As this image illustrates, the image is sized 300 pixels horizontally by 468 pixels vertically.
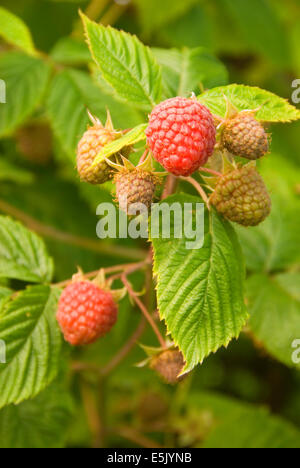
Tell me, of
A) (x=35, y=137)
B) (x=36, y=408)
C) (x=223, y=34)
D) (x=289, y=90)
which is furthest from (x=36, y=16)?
(x=36, y=408)

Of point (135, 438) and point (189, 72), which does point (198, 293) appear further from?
point (135, 438)

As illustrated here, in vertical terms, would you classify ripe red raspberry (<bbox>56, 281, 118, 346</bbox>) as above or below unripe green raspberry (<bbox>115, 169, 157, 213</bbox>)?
below

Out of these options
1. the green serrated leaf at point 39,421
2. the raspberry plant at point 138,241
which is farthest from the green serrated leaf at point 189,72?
the green serrated leaf at point 39,421

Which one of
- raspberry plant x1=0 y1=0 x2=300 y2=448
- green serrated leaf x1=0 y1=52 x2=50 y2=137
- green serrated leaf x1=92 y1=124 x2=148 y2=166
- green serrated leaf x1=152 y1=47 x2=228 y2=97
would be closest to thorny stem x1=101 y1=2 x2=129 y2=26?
raspberry plant x1=0 y1=0 x2=300 y2=448

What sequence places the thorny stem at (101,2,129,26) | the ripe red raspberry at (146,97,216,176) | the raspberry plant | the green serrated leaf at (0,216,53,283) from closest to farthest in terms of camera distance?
the ripe red raspberry at (146,97,216,176)
the raspberry plant
the green serrated leaf at (0,216,53,283)
the thorny stem at (101,2,129,26)

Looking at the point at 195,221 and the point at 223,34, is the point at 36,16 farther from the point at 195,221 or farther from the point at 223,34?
the point at 195,221

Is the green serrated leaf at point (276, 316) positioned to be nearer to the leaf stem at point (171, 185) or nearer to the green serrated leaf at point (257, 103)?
the leaf stem at point (171, 185)

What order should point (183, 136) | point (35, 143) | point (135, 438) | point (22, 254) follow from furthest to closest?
point (35, 143) → point (135, 438) → point (22, 254) → point (183, 136)

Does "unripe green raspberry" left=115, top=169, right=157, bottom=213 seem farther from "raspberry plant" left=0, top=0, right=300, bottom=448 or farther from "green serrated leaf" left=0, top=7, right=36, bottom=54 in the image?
"green serrated leaf" left=0, top=7, right=36, bottom=54

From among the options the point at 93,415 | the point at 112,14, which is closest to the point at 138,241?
the point at 93,415
